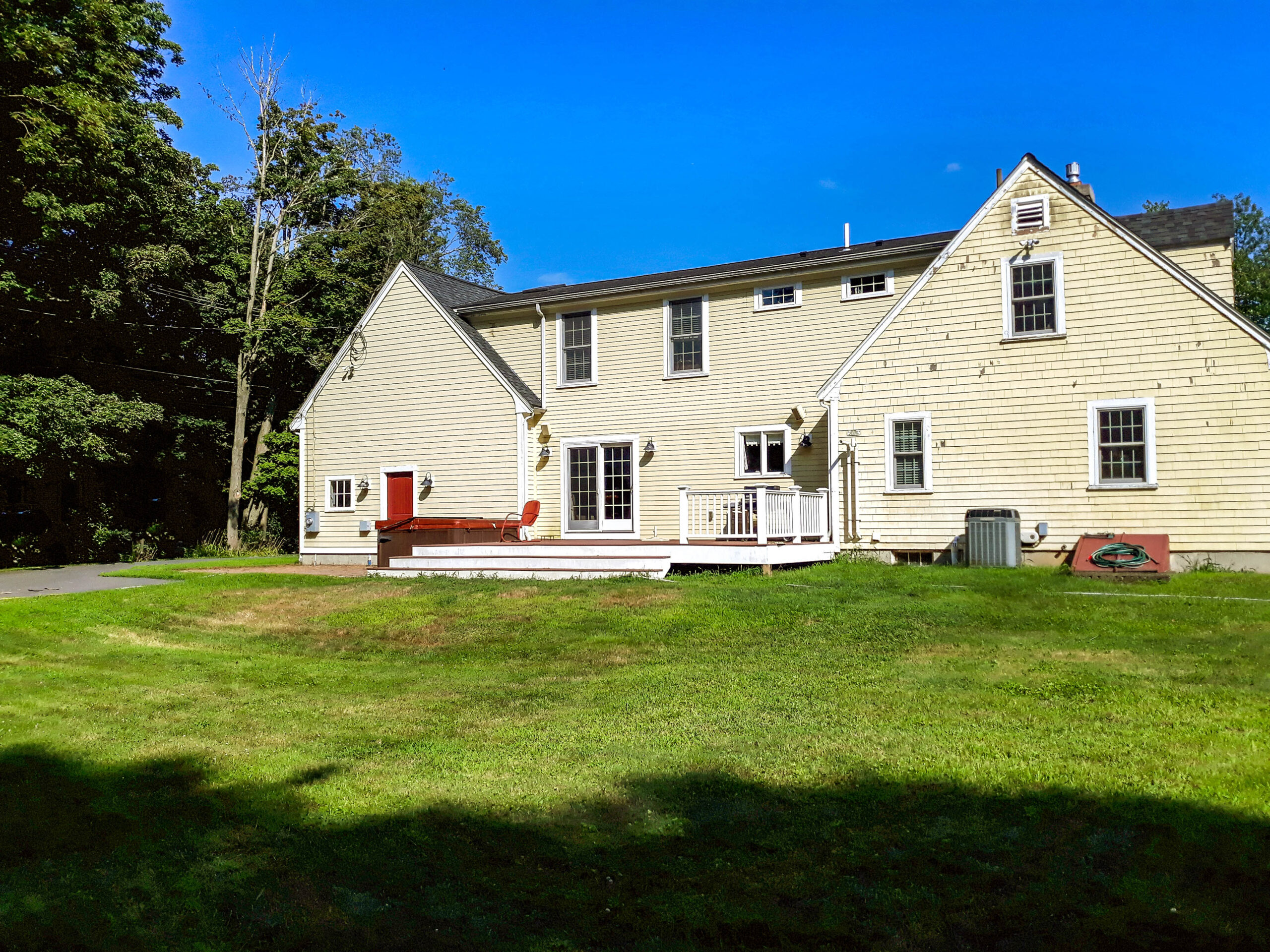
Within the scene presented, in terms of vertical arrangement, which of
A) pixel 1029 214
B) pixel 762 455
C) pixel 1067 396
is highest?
pixel 1029 214

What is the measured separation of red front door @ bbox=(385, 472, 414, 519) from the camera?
915 inches

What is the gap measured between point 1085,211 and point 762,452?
24.8 feet

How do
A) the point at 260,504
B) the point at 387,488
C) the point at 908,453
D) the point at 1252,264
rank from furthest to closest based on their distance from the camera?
the point at 1252,264 → the point at 260,504 → the point at 387,488 → the point at 908,453

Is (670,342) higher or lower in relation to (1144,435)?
higher

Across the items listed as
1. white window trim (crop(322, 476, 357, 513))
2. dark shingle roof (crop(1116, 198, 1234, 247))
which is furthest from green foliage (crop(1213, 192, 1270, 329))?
white window trim (crop(322, 476, 357, 513))

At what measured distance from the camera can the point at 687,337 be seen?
21.1 metres

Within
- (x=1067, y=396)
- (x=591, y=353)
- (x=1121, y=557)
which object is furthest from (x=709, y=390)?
(x=1121, y=557)

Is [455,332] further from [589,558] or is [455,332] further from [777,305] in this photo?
[589,558]

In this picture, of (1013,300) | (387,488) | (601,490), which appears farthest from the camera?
(387,488)

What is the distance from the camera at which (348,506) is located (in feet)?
79.1

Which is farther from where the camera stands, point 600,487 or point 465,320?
point 465,320

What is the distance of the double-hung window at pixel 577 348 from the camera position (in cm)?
2222

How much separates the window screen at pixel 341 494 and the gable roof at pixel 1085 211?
12338mm

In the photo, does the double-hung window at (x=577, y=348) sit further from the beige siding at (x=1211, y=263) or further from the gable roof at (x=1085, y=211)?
the beige siding at (x=1211, y=263)
